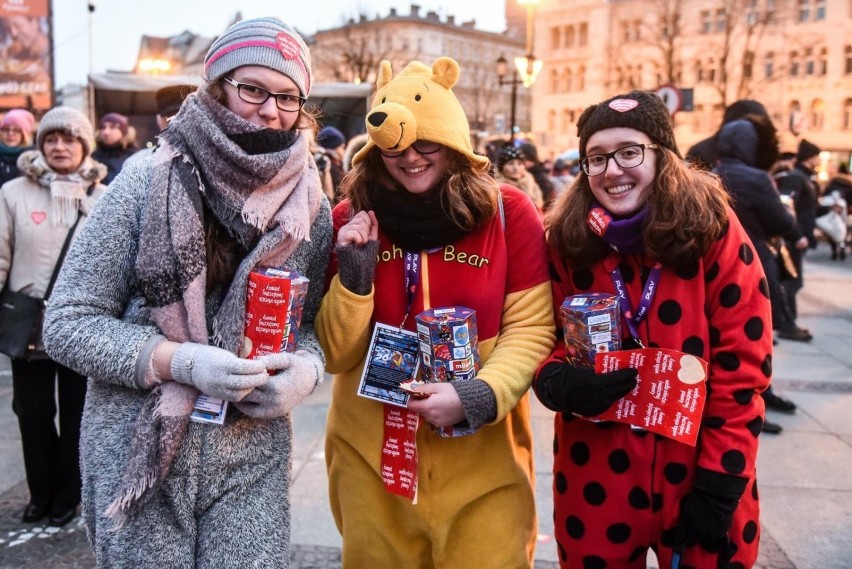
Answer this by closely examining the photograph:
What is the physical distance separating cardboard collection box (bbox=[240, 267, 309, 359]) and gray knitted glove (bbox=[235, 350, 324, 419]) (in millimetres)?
41

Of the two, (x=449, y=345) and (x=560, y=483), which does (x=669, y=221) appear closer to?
(x=449, y=345)

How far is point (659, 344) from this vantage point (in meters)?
2.08

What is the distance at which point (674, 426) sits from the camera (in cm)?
200

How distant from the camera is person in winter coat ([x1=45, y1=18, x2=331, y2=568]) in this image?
72.5 inches

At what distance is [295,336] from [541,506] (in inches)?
97.4

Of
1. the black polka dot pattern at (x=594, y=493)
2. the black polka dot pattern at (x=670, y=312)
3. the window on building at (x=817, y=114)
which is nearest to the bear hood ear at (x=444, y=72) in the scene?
the black polka dot pattern at (x=670, y=312)

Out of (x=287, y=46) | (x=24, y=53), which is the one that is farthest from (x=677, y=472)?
(x=24, y=53)

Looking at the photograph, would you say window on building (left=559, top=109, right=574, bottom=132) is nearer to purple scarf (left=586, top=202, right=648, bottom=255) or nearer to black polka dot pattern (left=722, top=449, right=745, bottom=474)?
purple scarf (left=586, top=202, right=648, bottom=255)

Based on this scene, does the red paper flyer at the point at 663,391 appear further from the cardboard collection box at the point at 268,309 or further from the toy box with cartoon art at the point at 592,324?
the cardboard collection box at the point at 268,309

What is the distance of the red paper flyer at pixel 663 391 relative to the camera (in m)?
1.97

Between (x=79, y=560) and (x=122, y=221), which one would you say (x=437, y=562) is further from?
(x=79, y=560)

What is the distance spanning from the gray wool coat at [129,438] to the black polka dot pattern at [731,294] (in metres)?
1.31

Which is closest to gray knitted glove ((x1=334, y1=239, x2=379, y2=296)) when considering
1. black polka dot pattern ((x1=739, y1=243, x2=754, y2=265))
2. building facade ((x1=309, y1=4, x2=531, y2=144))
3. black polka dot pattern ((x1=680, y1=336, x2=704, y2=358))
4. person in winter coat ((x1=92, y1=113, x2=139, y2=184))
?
black polka dot pattern ((x1=680, y1=336, x2=704, y2=358))

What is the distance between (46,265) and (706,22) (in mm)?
54580
